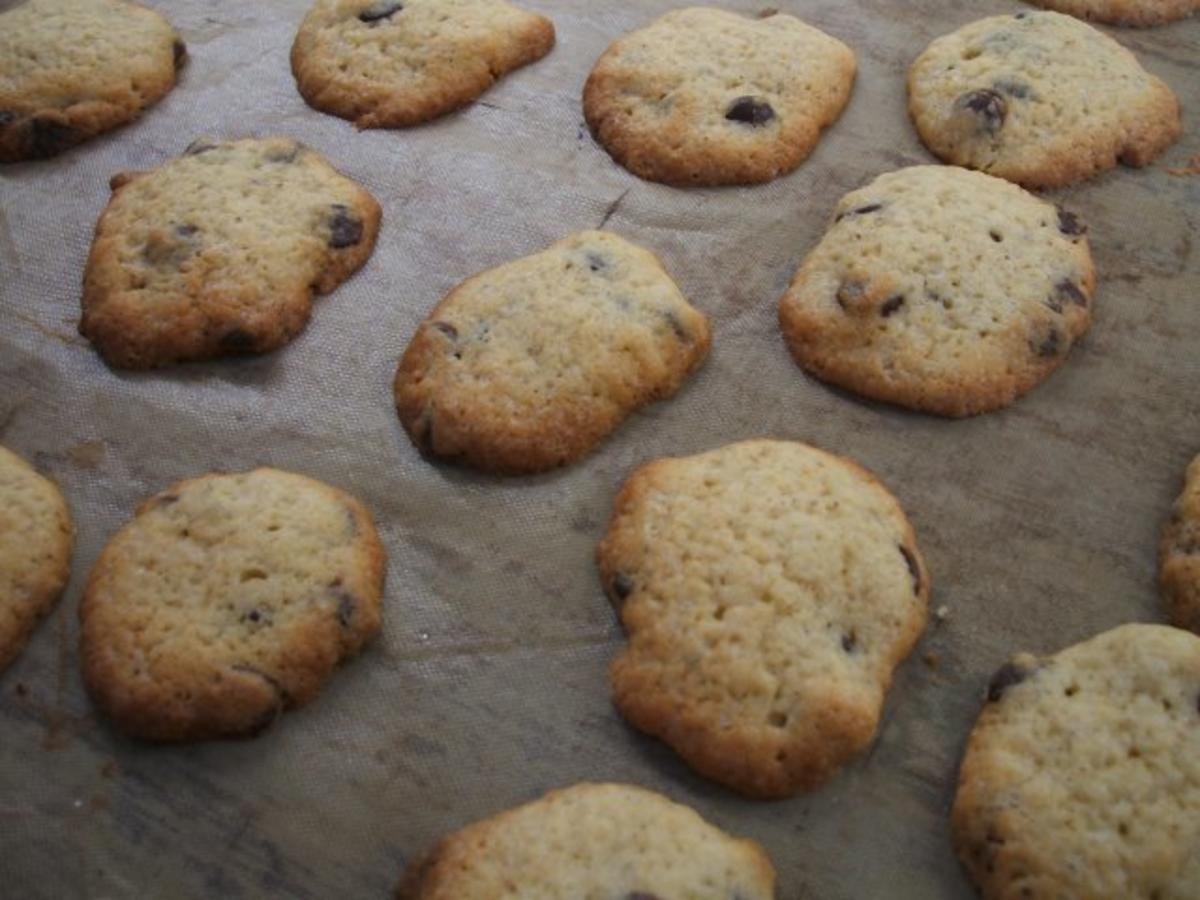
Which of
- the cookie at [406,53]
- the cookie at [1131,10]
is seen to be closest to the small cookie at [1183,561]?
the cookie at [1131,10]

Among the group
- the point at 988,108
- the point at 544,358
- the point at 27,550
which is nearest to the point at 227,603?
the point at 27,550

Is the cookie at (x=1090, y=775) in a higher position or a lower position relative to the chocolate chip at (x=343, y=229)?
lower

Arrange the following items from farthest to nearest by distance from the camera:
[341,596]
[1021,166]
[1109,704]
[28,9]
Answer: [28,9], [1021,166], [341,596], [1109,704]

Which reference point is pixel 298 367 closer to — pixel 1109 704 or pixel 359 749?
pixel 359 749

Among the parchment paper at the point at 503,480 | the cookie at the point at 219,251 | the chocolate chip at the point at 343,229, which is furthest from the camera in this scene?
the chocolate chip at the point at 343,229

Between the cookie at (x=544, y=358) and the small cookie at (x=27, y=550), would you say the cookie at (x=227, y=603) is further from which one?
the cookie at (x=544, y=358)

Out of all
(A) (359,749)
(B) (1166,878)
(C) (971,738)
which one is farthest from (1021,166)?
(A) (359,749)

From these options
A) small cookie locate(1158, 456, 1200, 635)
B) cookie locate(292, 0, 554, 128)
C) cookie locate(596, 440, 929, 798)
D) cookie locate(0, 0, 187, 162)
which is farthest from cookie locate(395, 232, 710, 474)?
cookie locate(0, 0, 187, 162)
